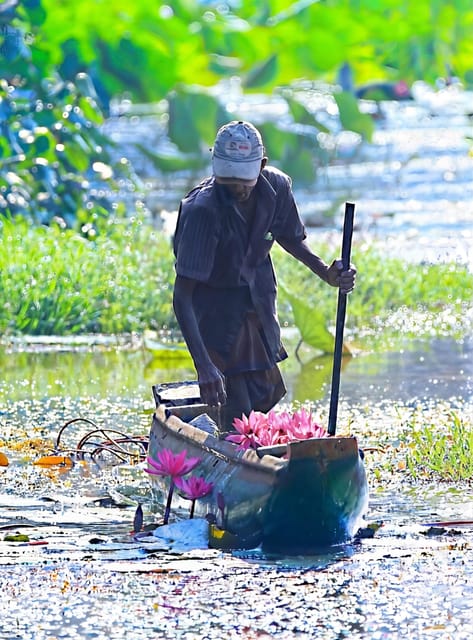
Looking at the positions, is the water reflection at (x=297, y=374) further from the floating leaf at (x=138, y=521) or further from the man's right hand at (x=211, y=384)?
the floating leaf at (x=138, y=521)

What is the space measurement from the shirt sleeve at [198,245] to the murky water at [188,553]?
1104 mm

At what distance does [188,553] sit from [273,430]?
0.66 meters

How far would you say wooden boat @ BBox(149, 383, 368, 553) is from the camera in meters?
7.27

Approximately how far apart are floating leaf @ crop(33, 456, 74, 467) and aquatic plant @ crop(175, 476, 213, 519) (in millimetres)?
1884

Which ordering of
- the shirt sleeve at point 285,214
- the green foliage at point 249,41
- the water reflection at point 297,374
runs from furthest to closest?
the green foliage at point 249,41 < the water reflection at point 297,374 < the shirt sleeve at point 285,214

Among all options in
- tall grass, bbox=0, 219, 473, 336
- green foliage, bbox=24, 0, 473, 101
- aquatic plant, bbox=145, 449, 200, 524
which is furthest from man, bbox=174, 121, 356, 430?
green foliage, bbox=24, 0, 473, 101

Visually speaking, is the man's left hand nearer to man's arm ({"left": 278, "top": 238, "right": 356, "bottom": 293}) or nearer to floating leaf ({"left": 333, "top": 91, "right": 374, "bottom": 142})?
man's arm ({"left": 278, "top": 238, "right": 356, "bottom": 293})

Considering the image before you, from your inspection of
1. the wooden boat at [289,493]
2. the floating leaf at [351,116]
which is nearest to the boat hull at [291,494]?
the wooden boat at [289,493]

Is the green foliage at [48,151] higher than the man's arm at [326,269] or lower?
higher

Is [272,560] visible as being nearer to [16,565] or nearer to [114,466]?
[16,565]

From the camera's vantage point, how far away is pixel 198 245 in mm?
8125

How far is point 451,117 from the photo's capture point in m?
25.4

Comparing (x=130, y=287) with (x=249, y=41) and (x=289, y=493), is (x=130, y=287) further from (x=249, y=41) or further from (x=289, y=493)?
(x=249, y=41)

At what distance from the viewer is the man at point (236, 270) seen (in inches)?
319
